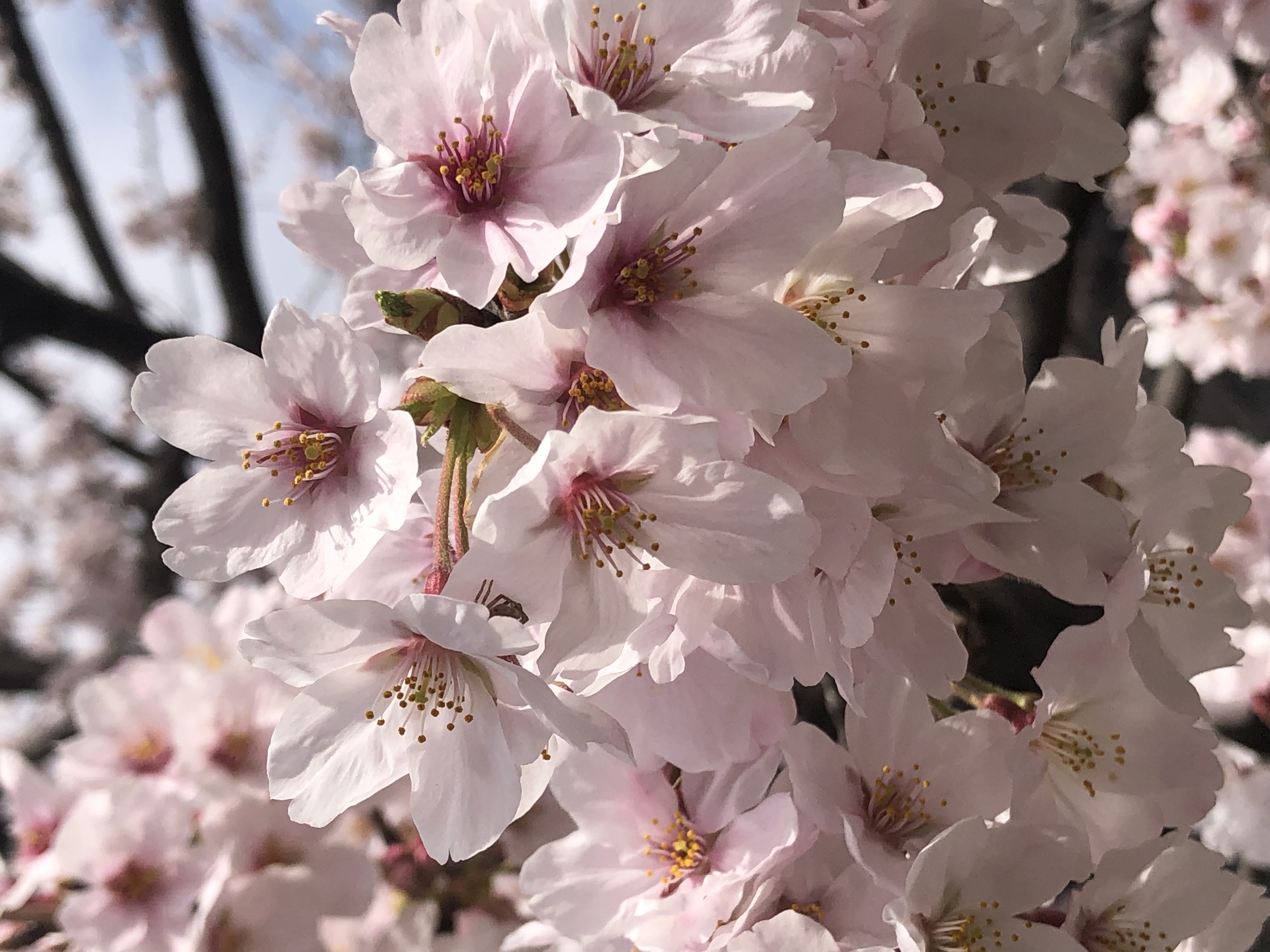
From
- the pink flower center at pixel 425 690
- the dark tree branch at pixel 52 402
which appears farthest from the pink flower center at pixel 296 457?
the dark tree branch at pixel 52 402

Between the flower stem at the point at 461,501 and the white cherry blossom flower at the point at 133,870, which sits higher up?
the flower stem at the point at 461,501

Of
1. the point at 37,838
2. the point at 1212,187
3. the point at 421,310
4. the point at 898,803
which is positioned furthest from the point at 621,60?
the point at 1212,187

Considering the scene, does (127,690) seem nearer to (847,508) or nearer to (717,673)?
(717,673)

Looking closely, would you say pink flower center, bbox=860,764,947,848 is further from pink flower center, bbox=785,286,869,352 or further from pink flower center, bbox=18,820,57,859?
pink flower center, bbox=18,820,57,859

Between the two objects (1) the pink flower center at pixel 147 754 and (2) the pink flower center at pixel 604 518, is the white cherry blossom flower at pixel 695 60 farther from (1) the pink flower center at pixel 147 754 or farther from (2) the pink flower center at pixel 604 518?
(1) the pink flower center at pixel 147 754

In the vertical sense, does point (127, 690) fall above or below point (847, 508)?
below

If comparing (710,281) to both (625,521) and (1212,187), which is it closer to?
(625,521)

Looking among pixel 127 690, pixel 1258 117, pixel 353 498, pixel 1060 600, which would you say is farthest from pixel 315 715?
pixel 1258 117
